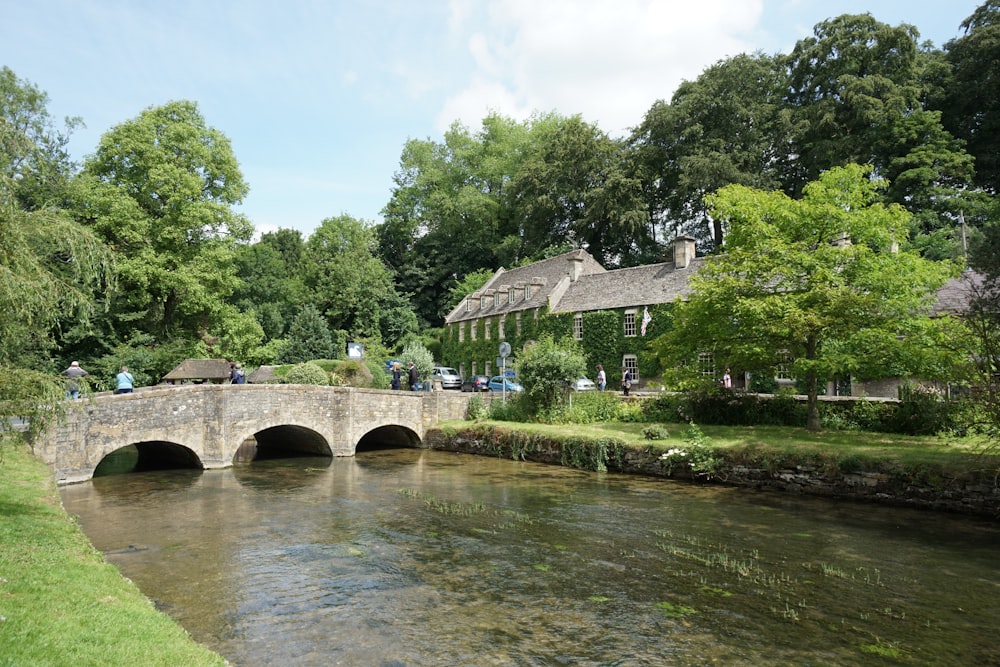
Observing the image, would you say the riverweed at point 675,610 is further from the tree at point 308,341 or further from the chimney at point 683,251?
the tree at point 308,341

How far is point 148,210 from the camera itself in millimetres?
37125

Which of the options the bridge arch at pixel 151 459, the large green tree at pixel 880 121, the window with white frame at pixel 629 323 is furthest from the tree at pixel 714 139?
the bridge arch at pixel 151 459

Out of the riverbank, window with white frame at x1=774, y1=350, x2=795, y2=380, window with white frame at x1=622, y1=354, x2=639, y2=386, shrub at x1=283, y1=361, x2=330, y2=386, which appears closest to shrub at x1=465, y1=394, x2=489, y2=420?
the riverbank

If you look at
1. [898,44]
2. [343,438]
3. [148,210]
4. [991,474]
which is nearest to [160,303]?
[148,210]

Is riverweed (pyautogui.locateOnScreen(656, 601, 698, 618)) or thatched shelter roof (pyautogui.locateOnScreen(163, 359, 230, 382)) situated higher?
thatched shelter roof (pyautogui.locateOnScreen(163, 359, 230, 382))

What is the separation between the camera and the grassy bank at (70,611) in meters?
5.91

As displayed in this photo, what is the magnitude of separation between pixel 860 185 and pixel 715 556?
608 inches

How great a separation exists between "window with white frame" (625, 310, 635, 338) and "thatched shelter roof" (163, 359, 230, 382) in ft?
74.5

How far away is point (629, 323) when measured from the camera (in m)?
38.8

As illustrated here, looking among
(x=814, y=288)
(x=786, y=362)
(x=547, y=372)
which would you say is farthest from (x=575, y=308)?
(x=814, y=288)

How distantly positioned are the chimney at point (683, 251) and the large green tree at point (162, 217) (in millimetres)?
26587

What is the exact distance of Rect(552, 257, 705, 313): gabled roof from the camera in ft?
124

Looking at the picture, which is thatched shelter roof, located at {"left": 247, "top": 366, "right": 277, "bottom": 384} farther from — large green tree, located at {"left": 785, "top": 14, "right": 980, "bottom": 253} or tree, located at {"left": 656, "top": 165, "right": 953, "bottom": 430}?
large green tree, located at {"left": 785, "top": 14, "right": 980, "bottom": 253}

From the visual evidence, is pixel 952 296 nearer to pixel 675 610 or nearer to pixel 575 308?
pixel 575 308
